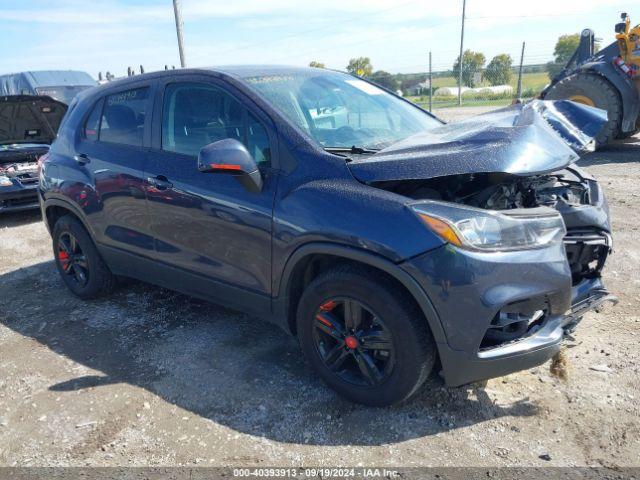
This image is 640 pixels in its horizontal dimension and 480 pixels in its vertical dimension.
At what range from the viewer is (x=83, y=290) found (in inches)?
180

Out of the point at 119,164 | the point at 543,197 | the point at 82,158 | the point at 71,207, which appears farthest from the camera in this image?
the point at 71,207

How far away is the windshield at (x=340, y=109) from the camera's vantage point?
3154 millimetres

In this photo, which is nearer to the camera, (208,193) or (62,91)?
(208,193)

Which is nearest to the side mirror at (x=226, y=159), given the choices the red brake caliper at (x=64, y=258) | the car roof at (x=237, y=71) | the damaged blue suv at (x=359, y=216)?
the damaged blue suv at (x=359, y=216)

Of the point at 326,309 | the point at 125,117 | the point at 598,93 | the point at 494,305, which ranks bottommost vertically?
the point at 326,309

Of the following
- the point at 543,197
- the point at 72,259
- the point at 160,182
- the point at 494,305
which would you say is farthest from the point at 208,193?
the point at 72,259

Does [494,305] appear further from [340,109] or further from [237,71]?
[237,71]

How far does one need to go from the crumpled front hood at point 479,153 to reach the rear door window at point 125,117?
182 cm

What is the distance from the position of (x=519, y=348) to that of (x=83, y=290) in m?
3.63

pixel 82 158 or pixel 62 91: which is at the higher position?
pixel 62 91

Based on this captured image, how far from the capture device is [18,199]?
747cm

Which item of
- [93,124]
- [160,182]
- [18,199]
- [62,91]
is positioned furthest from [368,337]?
[62,91]

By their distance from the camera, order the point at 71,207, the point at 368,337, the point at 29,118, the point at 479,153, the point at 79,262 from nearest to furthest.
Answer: the point at 479,153 → the point at 368,337 → the point at 71,207 → the point at 79,262 → the point at 29,118

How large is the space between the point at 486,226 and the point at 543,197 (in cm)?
87
